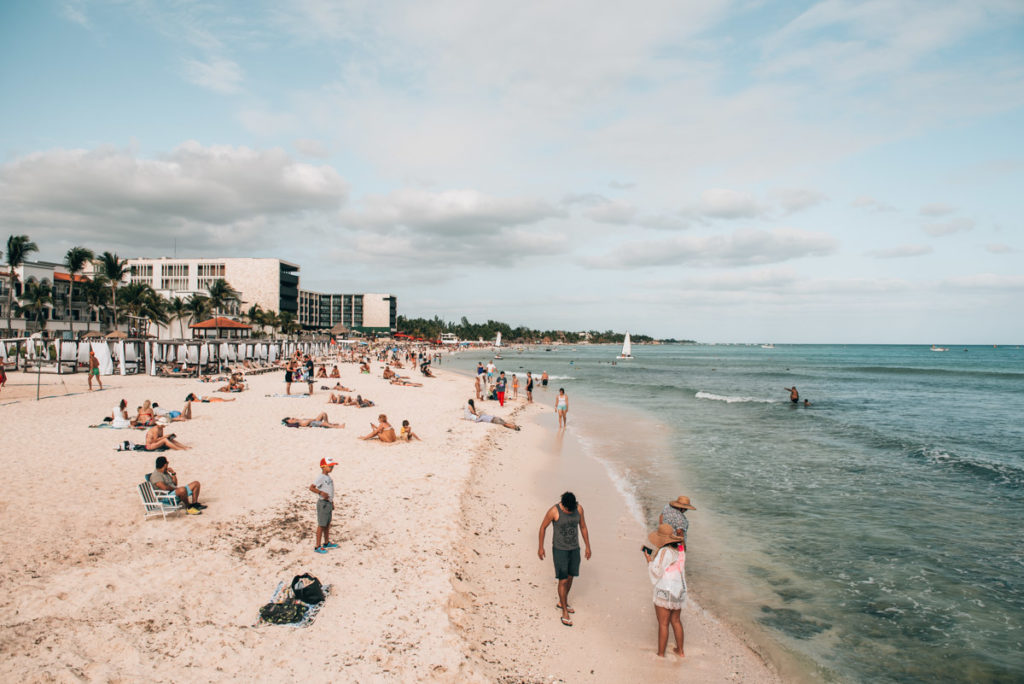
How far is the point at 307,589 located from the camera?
611 cm

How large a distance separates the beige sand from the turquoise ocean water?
1.33 m

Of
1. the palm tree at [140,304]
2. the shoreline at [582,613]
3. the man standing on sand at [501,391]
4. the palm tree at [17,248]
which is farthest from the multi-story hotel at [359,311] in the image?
the shoreline at [582,613]

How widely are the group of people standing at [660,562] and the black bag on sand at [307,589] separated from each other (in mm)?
2701

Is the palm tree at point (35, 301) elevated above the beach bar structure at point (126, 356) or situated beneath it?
elevated above

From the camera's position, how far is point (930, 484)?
1394 centimetres

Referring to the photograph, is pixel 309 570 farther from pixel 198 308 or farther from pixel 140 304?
pixel 198 308

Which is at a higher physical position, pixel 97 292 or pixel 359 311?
pixel 359 311

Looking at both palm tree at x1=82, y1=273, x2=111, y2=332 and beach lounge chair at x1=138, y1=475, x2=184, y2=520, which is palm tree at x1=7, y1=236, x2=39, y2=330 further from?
beach lounge chair at x1=138, y1=475, x2=184, y2=520

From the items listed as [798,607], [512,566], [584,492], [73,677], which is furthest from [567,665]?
[584,492]

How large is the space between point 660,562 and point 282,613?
4274 mm

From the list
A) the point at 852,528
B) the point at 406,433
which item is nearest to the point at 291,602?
the point at 406,433

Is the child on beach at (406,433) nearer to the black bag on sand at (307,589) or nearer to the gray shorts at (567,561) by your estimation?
the black bag on sand at (307,589)

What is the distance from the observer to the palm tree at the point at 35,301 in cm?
5250

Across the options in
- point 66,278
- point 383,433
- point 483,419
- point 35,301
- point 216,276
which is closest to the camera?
point 383,433
